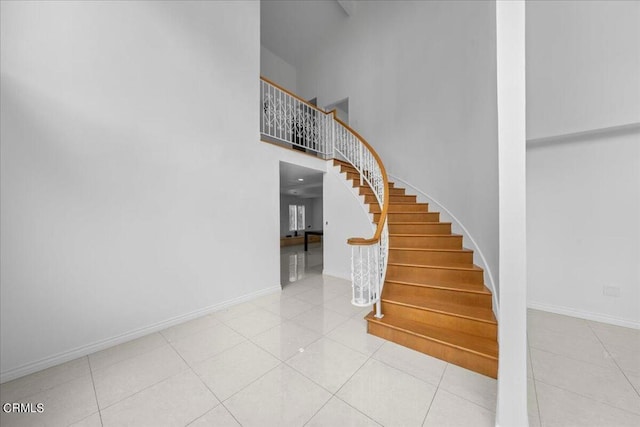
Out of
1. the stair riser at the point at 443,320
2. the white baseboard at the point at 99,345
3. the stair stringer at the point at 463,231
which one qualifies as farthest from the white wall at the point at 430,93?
the white baseboard at the point at 99,345

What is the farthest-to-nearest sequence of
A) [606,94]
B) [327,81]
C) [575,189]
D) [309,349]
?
[327,81]
[575,189]
[606,94]
[309,349]

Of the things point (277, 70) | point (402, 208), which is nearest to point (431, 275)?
point (402, 208)

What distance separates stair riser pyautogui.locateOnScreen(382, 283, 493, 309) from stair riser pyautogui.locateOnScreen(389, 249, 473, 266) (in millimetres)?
454

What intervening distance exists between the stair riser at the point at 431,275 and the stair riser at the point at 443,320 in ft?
1.31

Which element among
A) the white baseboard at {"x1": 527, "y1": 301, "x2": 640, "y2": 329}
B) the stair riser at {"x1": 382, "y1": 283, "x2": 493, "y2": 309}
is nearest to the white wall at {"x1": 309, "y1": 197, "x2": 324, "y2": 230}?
the stair riser at {"x1": 382, "y1": 283, "x2": 493, "y2": 309}

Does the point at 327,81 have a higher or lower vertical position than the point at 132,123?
higher

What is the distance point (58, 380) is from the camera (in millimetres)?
1648

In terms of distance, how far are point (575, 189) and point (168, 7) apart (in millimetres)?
5102

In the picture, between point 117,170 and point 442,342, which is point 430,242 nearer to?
point 442,342

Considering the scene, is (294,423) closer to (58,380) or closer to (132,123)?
(58,380)

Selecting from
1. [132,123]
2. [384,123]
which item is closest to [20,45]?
[132,123]

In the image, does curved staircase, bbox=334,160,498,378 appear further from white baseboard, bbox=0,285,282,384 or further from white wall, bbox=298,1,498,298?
white baseboard, bbox=0,285,282,384

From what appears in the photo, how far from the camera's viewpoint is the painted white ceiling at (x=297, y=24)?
5.07 metres

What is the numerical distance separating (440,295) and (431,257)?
0.61m
